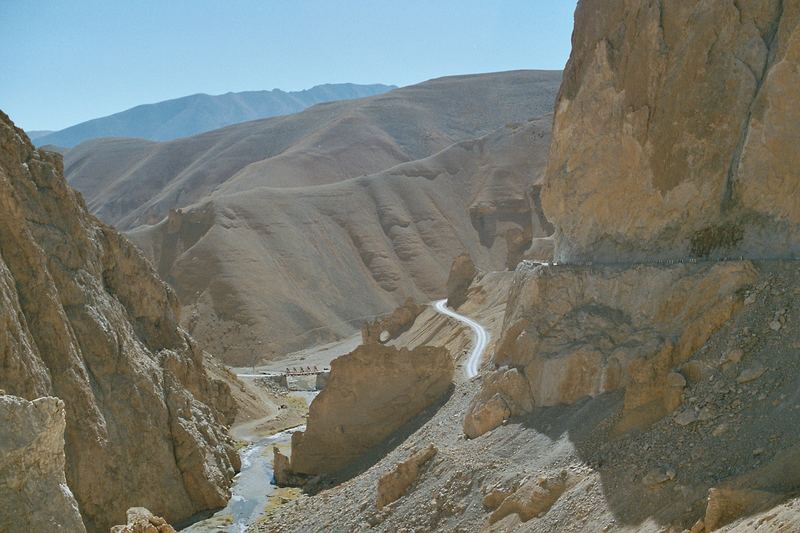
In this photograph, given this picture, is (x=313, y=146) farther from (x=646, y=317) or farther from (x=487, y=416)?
(x=646, y=317)

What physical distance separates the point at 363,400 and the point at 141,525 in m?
15.6

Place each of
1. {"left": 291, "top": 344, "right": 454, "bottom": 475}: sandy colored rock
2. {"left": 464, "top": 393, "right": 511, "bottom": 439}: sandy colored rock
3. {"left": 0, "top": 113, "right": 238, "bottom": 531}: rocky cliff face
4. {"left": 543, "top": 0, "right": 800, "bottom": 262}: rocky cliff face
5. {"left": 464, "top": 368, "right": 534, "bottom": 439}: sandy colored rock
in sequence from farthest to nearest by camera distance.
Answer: {"left": 291, "top": 344, "right": 454, "bottom": 475}: sandy colored rock, {"left": 0, "top": 113, "right": 238, "bottom": 531}: rocky cliff face, {"left": 464, "top": 393, "right": 511, "bottom": 439}: sandy colored rock, {"left": 464, "top": 368, "right": 534, "bottom": 439}: sandy colored rock, {"left": 543, "top": 0, "right": 800, "bottom": 262}: rocky cliff face

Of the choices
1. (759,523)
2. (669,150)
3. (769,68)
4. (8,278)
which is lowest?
(759,523)

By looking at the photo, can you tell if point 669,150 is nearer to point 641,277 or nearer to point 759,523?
point 641,277

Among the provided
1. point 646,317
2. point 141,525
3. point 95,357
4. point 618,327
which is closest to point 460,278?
point 95,357

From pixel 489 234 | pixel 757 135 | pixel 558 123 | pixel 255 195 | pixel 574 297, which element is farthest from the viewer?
pixel 489 234

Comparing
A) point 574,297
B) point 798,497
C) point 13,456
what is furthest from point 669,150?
point 13,456

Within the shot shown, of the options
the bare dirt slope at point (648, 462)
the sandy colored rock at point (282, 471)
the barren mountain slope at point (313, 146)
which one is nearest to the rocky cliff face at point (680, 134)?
the bare dirt slope at point (648, 462)

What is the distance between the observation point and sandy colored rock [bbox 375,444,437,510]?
65.7ft

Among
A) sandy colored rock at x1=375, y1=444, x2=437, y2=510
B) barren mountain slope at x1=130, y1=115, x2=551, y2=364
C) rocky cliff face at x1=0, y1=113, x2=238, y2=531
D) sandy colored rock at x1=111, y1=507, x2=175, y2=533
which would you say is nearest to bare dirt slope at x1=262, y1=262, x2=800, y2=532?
sandy colored rock at x1=375, y1=444, x2=437, y2=510

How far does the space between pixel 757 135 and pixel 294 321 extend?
180 ft

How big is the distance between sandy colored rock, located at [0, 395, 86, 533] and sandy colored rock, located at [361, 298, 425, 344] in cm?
4330

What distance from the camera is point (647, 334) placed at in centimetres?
1770

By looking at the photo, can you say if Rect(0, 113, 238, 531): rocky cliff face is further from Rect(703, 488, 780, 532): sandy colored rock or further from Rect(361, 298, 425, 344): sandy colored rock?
Rect(361, 298, 425, 344): sandy colored rock
